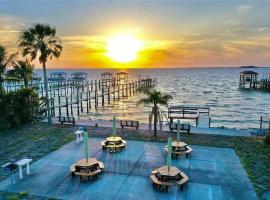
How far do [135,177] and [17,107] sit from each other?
578 inches

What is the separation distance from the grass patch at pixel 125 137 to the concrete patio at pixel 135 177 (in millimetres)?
574

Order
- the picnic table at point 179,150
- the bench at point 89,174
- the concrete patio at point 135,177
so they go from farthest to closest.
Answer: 1. the picnic table at point 179,150
2. the bench at point 89,174
3. the concrete patio at point 135,177

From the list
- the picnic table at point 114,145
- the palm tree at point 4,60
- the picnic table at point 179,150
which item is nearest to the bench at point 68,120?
the palm tree at point 4,60

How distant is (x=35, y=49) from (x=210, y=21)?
16.7 m

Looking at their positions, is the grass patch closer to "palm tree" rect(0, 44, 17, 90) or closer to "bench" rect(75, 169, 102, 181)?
"bench" rect(75, 169, 102, 181)

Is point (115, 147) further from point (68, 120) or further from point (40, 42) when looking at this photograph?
point (40, 42)

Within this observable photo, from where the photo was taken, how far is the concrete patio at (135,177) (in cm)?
934

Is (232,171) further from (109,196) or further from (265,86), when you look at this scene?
(265,86)

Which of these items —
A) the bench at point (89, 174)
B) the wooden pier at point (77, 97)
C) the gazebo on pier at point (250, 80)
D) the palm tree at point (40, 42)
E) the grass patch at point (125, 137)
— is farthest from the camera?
the gazebo on pier at point (250, 80)

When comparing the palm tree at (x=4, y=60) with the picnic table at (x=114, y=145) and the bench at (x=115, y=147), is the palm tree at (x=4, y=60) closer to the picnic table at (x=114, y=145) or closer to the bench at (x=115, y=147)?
the picnic table at (x=114, y=145)

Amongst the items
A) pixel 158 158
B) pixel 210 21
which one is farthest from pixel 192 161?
pixel 210 21

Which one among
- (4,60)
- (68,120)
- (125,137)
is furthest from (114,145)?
(4,60)

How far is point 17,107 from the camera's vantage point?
20984 millimetres

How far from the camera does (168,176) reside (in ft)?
31.9
